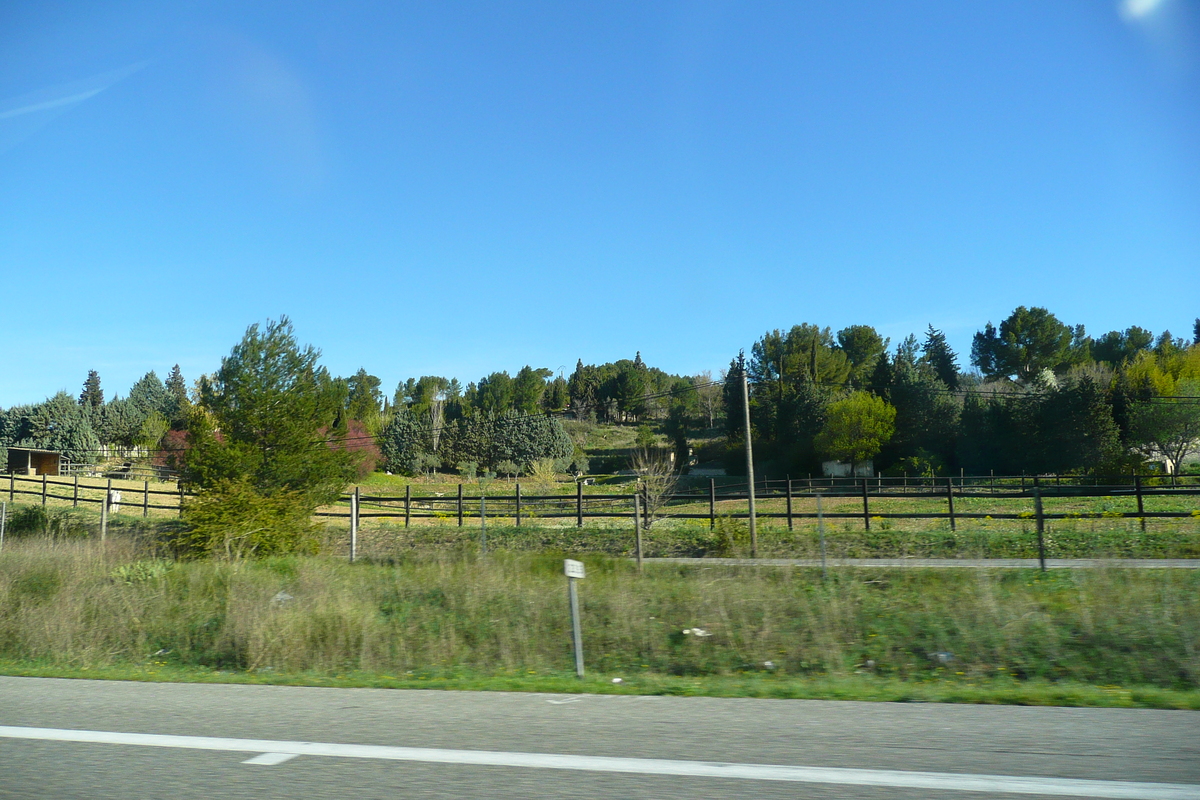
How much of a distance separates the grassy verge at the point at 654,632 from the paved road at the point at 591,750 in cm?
107

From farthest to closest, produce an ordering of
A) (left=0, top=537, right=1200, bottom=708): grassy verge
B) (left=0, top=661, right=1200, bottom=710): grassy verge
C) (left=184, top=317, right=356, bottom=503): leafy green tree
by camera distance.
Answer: (left=184, top=317, right=356, bottom=503): leafy green tree → (left=0, top=537, right=1200, bottom=708): grassy verge → (left=0, top=661, right=1200, bottom=710): grassy verge

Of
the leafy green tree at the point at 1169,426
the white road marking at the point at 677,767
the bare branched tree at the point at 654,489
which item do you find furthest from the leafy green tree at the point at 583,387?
the white road marking at the point at 677,767

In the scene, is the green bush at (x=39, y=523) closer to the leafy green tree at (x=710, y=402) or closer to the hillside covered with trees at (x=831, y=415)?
the hillside covered with trees at (x=831, y=415)

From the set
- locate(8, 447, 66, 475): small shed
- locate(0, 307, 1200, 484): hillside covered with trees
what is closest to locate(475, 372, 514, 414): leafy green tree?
locate(0, 307, 1200, 484): hillside covered with trees

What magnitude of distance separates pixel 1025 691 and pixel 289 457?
2471cm

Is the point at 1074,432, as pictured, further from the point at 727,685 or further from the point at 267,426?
the point at 727,685

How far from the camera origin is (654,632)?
9.97m

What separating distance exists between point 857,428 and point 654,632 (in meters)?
55.7

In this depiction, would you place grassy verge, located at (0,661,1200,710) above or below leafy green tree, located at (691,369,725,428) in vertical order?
below

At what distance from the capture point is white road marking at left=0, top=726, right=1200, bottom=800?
12.2 feet

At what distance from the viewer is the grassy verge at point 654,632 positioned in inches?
297

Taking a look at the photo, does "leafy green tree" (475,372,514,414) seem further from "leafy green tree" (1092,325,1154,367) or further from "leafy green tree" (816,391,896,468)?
"leafy green tree" (1092,325,1154,367)

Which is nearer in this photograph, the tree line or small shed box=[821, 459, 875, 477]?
the tree line

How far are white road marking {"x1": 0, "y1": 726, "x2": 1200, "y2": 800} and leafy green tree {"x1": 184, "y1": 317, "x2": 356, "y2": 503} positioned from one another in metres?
21.4
